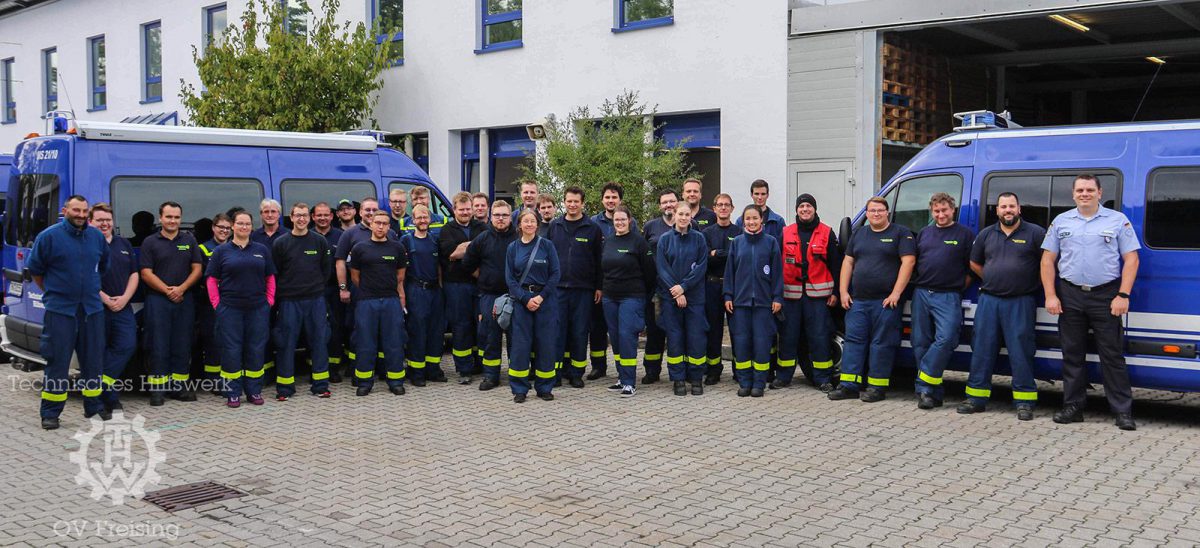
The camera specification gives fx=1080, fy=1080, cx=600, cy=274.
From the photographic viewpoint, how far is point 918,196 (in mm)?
9305

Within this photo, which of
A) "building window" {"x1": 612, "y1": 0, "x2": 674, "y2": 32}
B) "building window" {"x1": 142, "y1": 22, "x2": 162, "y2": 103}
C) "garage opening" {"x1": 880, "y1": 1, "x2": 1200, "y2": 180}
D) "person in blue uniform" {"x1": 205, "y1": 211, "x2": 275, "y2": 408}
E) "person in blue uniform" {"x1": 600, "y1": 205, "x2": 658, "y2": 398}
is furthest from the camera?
"building window" {"x1": 142, "y1": 22, "x2": 162, "y2": 103}

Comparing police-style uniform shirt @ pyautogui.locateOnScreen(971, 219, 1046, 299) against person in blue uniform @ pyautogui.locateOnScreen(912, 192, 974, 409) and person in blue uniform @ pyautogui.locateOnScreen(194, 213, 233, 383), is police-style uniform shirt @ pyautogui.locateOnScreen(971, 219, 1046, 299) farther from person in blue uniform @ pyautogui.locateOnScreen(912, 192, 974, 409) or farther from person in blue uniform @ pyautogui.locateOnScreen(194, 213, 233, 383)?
person in blue uniform @ pyautogui.locateOnScreen(194, 213, 233, 383)

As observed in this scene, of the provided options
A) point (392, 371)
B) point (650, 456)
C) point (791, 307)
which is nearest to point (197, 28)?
point (392, 371)

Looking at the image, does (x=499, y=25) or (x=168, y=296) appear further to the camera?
(x=499, y=25)

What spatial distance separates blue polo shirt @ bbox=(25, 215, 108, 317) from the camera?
8234 mm

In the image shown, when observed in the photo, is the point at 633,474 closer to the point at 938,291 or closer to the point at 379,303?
the point at 938,291

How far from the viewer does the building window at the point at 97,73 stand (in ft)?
84.6

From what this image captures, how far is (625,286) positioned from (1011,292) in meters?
3.23

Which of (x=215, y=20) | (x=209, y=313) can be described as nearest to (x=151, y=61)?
(x=215, y=20)

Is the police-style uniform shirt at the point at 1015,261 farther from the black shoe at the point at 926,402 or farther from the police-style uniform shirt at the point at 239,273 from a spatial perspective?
the police-style uniform shirt at the point at 239,273

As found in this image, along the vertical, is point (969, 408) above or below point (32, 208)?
below

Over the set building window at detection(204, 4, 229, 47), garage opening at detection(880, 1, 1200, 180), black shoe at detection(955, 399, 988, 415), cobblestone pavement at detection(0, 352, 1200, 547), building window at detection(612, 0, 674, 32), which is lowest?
cobblestone pavement at detection(0, 352, 1200, 547)

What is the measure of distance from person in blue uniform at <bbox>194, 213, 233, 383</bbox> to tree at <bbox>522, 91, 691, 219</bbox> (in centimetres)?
548

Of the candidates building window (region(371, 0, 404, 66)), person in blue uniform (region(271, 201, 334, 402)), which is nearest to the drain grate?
person in blue uniform (region(271, 201, 334, 402))
